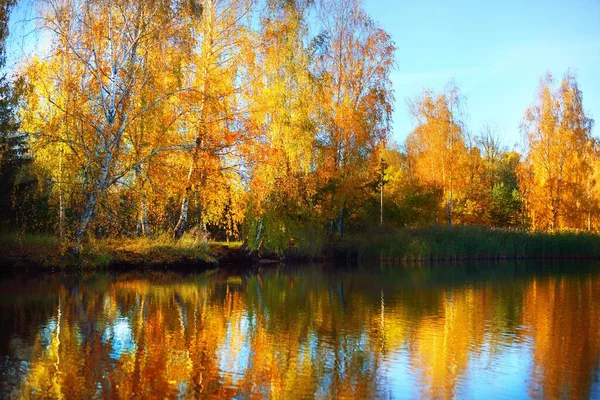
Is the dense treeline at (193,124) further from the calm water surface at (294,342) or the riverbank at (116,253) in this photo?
the calm water surface at (294,342)

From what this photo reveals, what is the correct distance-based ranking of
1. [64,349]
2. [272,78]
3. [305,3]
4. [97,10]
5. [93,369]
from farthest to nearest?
[305,3] → [272,78] → [97,10] → [64,349] → [93,369]

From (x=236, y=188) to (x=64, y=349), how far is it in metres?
17.1

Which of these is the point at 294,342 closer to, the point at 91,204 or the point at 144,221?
the point at 91,204

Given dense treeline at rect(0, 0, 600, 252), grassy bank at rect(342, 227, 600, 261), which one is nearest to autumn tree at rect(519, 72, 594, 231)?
grassy bank at rect(342, 227, 600, 261)

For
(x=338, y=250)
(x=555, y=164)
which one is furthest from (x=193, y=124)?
(x=555, y=164)

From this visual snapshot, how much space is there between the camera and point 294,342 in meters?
11.2

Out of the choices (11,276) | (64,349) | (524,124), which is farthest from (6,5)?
(524,124)

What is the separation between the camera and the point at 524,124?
165ft

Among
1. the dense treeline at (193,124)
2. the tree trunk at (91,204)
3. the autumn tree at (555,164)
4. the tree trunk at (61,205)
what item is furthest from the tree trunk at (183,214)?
the autumn tree at (555,164)

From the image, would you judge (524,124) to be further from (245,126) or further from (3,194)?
(3,194)

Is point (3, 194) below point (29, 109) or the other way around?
below

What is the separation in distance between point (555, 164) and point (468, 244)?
13077 millimetres

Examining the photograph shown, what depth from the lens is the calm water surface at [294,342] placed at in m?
8.23

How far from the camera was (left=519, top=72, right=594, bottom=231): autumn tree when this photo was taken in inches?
1913
